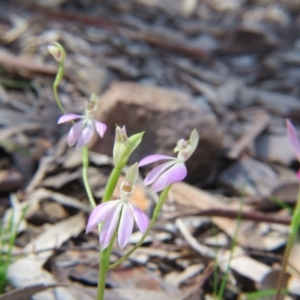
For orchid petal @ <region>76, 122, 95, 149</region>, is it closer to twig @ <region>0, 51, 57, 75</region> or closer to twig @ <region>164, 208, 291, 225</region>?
twig @ <region>164, 208, 291, 225</region>

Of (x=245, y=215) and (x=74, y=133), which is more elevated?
(x=74, y=133)

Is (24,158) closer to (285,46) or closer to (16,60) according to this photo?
(16,60)

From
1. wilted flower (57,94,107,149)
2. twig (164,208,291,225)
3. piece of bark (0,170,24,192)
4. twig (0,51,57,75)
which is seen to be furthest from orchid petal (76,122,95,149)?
twig (0,51,57,75)

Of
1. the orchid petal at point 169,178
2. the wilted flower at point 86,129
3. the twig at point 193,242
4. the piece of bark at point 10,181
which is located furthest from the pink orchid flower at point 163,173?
the piece of bark at point 10,181

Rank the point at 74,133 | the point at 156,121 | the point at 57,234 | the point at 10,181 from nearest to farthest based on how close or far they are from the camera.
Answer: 1. the point at 74,133
2. the point at 57,234
3. the point at 10,181
4. the point at 156,121

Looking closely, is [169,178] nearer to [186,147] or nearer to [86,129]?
[186,147]

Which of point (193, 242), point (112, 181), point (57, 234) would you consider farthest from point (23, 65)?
point (112, 181)

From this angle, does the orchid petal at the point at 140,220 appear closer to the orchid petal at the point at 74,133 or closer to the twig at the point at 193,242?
the orchid petal at the point at 74,133
